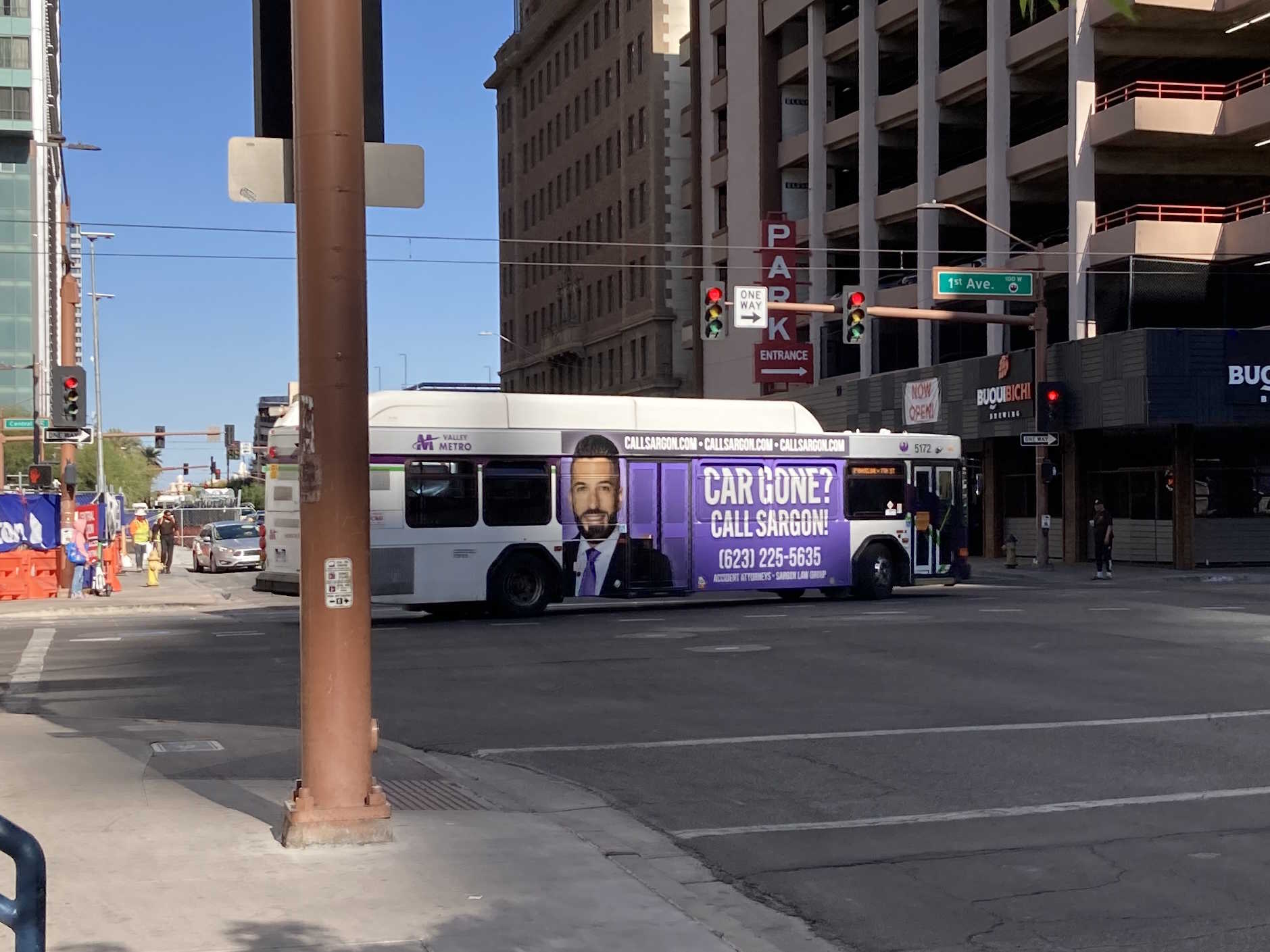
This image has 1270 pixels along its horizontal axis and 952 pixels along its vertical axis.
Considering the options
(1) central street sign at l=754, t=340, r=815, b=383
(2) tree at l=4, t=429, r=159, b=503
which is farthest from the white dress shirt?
(2) tree at l=4, t=429, r=159, b=503

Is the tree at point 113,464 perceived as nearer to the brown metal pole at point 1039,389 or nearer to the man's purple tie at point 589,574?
the brown metal pole at point 1039,389

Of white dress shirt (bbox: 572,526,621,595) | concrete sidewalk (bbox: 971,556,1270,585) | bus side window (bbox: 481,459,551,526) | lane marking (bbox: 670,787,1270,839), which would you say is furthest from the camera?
concrete sidewalk (bbox: 971,556,1270,585)

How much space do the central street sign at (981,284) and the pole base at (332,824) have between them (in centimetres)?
2777

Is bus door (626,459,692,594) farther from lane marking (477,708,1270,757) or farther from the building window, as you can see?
the building window

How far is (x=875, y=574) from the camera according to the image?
27109mm

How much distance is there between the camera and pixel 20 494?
31375mm

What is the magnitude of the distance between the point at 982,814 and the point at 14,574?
27.1 meters

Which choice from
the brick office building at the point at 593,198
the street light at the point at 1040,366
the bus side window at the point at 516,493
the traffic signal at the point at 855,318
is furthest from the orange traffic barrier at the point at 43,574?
the brick office building at the point at 593,198

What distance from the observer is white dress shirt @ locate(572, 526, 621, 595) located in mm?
23938

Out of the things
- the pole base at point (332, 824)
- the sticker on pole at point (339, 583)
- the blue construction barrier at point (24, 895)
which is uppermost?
the sticker on pole at point (339, 583)

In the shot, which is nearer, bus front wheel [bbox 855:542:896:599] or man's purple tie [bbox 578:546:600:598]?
man's purple tie [bbox 578:546:600:598]

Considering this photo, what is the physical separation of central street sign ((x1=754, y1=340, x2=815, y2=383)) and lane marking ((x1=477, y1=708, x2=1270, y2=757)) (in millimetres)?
39603

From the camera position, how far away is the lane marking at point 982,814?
832 centimetres

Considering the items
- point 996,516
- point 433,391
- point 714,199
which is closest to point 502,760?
point 433,391
